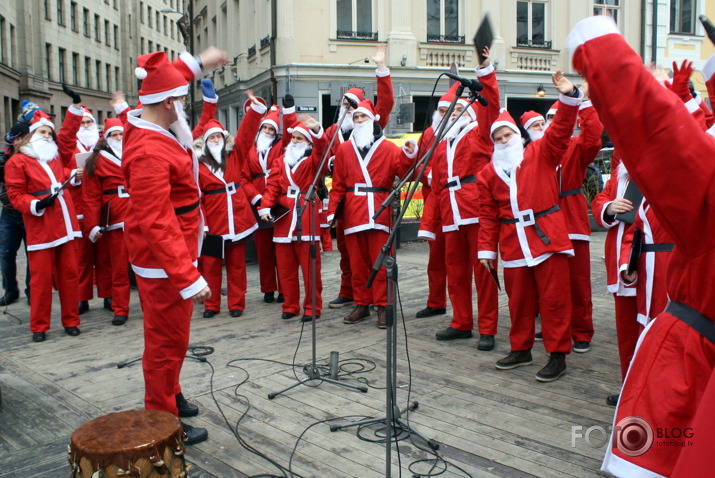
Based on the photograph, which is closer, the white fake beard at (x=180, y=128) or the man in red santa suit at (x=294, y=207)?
the white fake beard at (x=180, y=128)

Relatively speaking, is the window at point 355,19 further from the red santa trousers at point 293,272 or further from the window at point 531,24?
the red santa trousers at point 293,272

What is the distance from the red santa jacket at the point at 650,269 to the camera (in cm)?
336

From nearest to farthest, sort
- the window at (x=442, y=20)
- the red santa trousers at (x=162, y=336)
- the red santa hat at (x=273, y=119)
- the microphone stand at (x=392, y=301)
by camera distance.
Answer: the microphone stand at (x=392, y=301)
the red santa trousers at (x=162, y=336)
the red santa hat at (x=273, y=119)
the window at (x=442, y=20)

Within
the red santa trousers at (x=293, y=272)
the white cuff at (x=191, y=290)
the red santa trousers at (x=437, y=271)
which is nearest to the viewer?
the white cuff at (x=191, y=290)

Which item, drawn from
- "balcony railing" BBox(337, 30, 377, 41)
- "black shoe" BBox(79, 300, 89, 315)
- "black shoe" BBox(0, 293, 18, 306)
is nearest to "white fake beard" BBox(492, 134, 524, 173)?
"black shoe" BBox(79, 300, 89, 315)

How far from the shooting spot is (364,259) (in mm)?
6559

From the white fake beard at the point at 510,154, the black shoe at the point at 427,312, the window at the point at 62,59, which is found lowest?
the black shoe at the point at 427,312

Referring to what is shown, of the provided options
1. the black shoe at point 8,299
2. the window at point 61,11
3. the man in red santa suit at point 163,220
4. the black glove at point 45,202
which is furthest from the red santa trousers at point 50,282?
the window at point 61,11

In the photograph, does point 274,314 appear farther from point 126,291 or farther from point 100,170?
point 100,170

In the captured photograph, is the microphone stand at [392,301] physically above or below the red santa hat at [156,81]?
below

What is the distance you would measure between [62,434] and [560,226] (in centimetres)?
359

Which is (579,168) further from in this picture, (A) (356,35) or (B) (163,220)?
(A) (356,35)

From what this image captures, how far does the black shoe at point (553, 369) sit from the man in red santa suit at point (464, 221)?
829 mm

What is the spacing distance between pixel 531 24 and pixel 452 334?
711 inches
